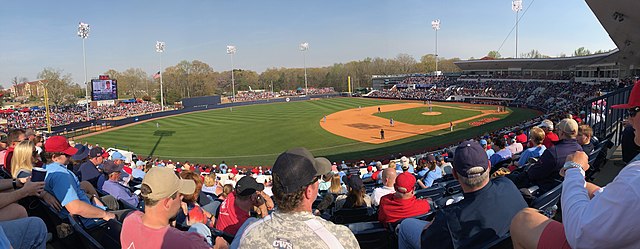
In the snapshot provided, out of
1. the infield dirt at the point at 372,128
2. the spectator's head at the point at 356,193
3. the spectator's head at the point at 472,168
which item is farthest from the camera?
the infield dirt at the point at 372,128

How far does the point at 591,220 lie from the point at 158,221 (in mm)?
2655

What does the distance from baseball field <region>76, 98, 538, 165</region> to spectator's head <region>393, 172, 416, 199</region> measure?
19.1 meters

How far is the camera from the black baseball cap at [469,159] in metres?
2.82

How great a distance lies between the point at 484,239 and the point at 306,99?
80.0 metres

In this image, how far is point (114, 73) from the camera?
385ft

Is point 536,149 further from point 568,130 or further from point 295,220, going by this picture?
point 295,220

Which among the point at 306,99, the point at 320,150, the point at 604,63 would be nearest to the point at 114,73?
the point at 306,99

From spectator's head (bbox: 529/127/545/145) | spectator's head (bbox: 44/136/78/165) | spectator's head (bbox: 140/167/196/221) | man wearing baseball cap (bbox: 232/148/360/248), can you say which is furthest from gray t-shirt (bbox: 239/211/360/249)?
spectator's head (bbox: 529/127/545/145)

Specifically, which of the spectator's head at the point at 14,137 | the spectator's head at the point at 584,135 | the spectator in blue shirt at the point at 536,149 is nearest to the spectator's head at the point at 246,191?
the spectator's head at the point at 584,135

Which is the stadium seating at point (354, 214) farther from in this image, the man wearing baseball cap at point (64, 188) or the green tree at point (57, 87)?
the green tree at point (57, 87)

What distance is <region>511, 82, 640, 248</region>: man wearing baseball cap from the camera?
157 cm

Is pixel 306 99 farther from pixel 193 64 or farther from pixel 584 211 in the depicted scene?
pixel 584 211

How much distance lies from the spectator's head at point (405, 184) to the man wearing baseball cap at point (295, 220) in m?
2.07

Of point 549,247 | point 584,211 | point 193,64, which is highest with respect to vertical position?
point 193,64
